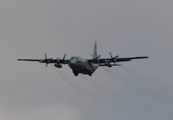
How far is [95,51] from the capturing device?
109688mm

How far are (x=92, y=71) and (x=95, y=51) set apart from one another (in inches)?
583

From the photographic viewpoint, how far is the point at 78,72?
9400 cm

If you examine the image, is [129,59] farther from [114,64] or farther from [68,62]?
[68,62]

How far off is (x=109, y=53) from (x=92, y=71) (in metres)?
4.98

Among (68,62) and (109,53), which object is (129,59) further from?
(68,62)

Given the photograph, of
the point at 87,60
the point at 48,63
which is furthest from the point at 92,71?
the point at 48,63

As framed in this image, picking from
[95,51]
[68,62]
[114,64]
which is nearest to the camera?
[114,64]

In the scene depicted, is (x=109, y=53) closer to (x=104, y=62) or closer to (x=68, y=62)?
(x=104, y=62)

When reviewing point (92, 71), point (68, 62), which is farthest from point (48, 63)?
point (92, 71)

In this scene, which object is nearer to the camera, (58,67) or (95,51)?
(58,67)

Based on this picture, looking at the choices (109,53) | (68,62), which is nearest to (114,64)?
(109,53)

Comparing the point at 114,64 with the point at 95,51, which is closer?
the point at 114,64

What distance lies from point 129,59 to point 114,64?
3.97 metres

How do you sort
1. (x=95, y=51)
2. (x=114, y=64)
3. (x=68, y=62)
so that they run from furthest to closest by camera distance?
1. (x=95, y=51)
2. (x=68, y=62)
3. (x=114, y=64)
